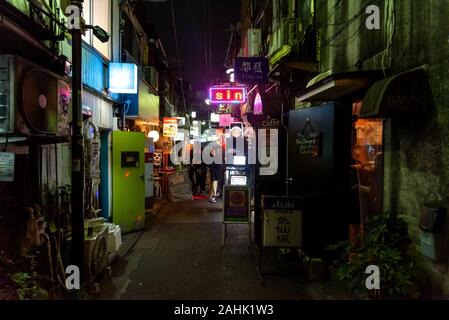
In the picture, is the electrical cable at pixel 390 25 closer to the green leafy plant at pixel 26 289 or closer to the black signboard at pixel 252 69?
the green leafy plant at pixel 26 289

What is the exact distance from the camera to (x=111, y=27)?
11.6 meters

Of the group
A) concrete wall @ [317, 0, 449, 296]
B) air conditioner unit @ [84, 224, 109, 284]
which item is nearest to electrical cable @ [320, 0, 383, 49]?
concrete wall @ [317, 0, 449, 296]

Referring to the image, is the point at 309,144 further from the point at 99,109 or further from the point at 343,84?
the point at 99,109

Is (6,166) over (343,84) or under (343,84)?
under

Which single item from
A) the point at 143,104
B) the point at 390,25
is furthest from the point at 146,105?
the point at 390,25

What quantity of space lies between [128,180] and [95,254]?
15.0 ft

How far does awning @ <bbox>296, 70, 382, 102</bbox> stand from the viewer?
5617 millimetres

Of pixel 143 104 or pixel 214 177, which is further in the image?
pixel 214 177

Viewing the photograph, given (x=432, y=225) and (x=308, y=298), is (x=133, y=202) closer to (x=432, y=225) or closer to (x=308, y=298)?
(x=308, y=298)

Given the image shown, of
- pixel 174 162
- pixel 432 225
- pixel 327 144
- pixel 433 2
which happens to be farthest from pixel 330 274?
pixel 174 162

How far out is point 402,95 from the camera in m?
4.56

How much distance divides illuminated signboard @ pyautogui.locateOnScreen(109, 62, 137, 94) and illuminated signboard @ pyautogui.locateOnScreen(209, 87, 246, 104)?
7091 millimetres

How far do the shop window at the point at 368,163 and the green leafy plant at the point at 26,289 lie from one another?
526 cm

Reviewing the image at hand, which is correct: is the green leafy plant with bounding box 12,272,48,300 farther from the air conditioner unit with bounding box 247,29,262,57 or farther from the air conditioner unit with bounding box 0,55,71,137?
the air conditioner unit with bounding box 247,29,262,57
